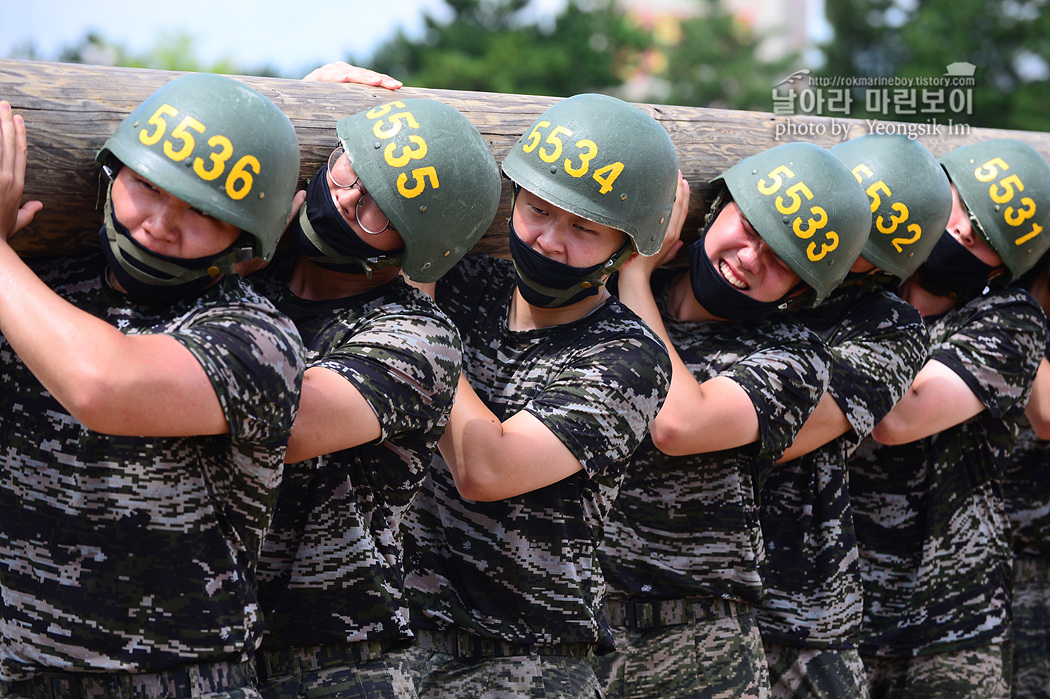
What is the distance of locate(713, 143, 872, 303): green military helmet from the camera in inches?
165

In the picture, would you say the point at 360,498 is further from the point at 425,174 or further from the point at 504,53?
the point at 504,53

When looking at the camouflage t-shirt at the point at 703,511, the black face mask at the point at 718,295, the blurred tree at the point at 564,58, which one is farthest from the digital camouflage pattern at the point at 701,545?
the blurred tree at the point at 564,58

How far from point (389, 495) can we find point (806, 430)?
1.78m

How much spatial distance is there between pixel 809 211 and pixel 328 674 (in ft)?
7.54

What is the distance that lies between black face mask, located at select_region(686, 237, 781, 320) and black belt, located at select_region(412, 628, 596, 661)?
4.34 feet

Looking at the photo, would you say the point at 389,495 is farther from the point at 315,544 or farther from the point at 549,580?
the point at 549,580

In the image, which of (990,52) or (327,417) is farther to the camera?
(990,52)

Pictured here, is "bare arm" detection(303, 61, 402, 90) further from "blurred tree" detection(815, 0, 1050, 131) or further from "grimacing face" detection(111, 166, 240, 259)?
"blurred tree" detection(815, 0, 1050, 131)

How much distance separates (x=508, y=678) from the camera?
3768 millimetres

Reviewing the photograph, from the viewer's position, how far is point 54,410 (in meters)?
2.91

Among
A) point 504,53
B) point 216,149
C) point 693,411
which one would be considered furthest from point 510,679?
point 504,53

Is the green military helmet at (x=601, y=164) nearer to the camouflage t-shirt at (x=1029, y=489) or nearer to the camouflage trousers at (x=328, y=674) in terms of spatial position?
the camouflage trousers at (x=328, y=674)

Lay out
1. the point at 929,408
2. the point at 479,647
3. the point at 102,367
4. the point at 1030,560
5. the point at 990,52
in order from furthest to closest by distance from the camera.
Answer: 1. the point at 990,52
2. the point at 1030,560
3. the point at 929,408
4. the point at 479,647
5. the point at 102,367

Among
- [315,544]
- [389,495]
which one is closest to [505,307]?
[389,495]
